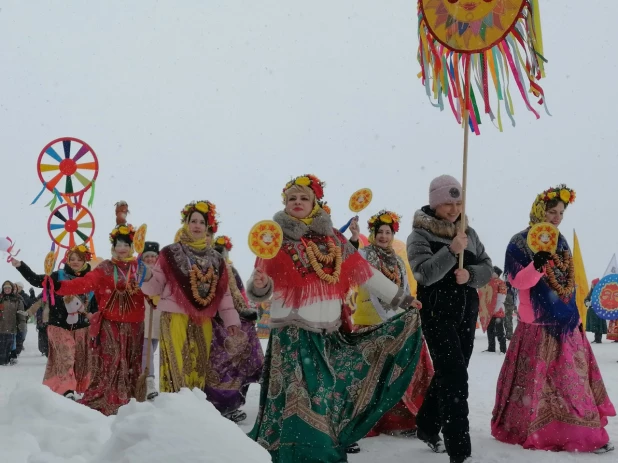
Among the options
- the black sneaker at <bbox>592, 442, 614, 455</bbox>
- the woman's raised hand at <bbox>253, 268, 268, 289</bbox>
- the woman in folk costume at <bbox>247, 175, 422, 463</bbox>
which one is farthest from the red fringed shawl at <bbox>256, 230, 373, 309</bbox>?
the black sneaker at <bbox>592, 442, 614, 455</bbox>

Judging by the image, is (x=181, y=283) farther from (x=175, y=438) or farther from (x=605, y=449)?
(x=175, y=438)

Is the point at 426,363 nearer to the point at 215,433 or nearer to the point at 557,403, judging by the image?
the point at 557,403

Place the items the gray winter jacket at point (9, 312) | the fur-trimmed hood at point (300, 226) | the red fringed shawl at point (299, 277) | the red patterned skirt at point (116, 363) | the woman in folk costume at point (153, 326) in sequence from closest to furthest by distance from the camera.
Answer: the red fringed shawl at point (299, 277) → the fur-trimmed hood at point (300, 226) → the woman in folk costume at point (153, 326) → the red patterned skirt at point (116, 363) → the gray winter jacket at point (9, 312)

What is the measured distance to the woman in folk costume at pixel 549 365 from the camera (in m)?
5.13

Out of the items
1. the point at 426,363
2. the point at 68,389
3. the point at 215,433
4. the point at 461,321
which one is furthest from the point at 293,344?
the point at 68,389

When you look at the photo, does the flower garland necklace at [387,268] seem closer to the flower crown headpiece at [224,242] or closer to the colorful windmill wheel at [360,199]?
the colorful windmill wheel at [360,199]

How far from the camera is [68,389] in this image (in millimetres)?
8266

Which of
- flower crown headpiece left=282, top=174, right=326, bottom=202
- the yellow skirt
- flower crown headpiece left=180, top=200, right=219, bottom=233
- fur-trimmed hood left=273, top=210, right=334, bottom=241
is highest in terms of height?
flower crown headpiece left=282, top=174, right=326, bottom=202

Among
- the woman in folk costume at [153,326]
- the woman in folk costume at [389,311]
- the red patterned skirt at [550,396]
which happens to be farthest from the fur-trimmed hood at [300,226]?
the woman in folk costume at [153,326]

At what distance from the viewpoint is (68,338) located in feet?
Answer: 28.3

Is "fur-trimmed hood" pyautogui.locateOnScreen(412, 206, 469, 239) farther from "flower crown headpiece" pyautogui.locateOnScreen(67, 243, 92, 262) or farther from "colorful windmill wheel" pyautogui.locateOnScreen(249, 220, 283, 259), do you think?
"flower crown headpiece" pyautogui.locateOnScreen(67, 243, 92, 262)

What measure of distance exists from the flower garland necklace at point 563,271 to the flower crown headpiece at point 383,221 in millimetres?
1641

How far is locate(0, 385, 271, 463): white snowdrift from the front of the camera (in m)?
1.85

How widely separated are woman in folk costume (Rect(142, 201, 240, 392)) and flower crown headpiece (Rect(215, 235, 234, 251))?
2079 mm
